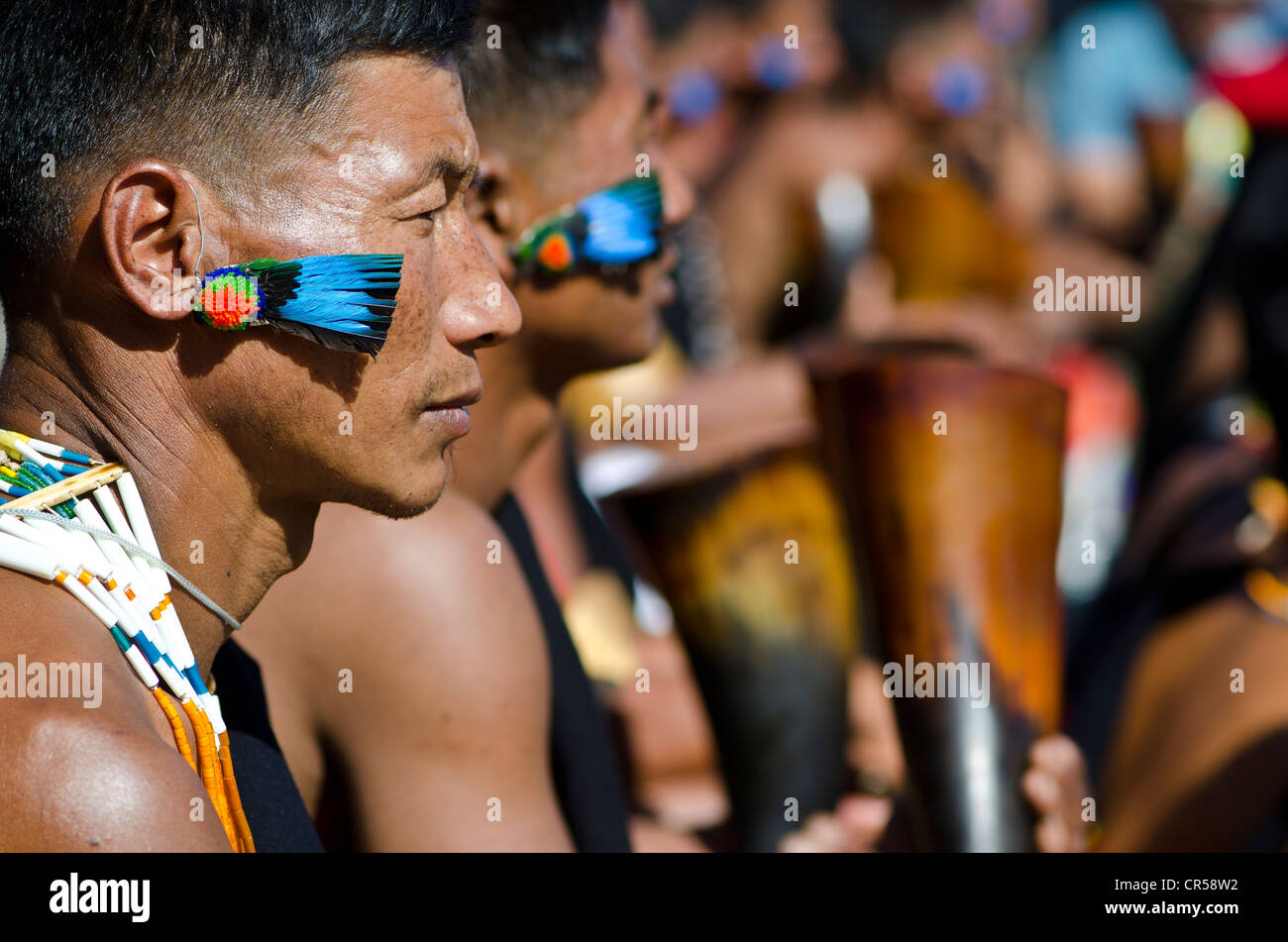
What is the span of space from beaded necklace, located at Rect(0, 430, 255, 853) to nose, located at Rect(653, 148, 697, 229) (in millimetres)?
1415

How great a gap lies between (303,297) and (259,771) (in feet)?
2.09

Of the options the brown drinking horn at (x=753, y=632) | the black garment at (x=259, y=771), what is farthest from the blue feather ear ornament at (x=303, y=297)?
the brown drinking horn at (x=753, y=632)

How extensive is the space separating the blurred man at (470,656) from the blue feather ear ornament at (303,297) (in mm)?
739

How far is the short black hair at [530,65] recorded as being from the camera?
277cm

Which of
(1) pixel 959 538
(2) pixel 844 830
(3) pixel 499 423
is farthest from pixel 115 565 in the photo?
(2) pixel 844 830

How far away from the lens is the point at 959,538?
2598 millimetres

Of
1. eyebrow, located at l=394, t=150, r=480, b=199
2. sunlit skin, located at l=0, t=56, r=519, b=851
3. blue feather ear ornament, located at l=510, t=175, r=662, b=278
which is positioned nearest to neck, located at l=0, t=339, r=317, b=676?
sunlit skin, located at l=0, t=56, r=519, b=851

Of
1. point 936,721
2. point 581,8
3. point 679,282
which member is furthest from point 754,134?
Answer: point 936,721

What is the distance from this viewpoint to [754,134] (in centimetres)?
725

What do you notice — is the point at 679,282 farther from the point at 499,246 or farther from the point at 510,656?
the point at 510,656

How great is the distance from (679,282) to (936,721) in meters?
3.94

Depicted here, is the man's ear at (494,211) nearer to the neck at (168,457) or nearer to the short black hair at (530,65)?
the short black hair at (530,65)

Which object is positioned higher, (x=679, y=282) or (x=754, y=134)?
(x=754, y=134)
